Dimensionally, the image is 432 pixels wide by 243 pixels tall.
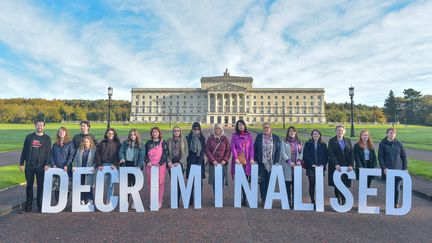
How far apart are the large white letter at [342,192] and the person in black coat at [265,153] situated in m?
1.44

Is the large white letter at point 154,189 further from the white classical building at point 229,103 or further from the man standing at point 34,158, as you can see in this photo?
the white classical building at point 229,103

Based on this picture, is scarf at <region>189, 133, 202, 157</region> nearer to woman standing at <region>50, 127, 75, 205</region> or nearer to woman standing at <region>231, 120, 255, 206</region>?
woman standing at <region>231, 120, 255, 206</region>

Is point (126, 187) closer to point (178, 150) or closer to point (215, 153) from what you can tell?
point (178, 150)

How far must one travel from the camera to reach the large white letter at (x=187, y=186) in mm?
6258

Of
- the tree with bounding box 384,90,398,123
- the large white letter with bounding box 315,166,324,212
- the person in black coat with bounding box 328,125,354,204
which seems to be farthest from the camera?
the tree with bounding box 384,90,398,123

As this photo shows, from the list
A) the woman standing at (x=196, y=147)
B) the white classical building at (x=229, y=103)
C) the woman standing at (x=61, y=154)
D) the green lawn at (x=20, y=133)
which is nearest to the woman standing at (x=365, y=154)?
the woman standing at (x=196, y=147)

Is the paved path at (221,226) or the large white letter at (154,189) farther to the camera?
the large white letter at (154,189)

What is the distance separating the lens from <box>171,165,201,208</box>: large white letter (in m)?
6.26

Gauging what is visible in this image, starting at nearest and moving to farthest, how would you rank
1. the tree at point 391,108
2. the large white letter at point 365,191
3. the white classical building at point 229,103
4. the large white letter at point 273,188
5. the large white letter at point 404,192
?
the large white letter at point 404,192 < the large white letter at point 365,191 < the large white letter at point 273,188 < the tree at point 391,108 < the white classical building at point 229,103

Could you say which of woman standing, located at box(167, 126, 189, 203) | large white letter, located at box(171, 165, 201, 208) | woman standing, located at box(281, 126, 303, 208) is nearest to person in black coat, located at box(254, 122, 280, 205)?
woman standing, located at box(281, 126, 303, 208)

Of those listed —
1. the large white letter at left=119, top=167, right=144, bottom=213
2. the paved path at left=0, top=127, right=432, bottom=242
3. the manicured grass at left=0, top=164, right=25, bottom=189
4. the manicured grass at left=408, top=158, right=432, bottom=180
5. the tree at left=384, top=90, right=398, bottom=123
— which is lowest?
the paved path at left=0, top=127, right=432, bottom=242

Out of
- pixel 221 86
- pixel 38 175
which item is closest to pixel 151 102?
pixel 221 86

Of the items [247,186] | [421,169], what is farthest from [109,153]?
[421,169]

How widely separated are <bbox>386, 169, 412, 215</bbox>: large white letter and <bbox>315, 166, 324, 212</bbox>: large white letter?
145cm
